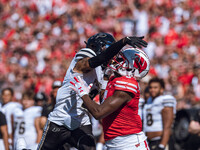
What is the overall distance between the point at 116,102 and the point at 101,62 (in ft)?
1.96

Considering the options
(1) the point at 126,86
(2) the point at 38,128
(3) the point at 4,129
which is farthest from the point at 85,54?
(2) the point at 38,128

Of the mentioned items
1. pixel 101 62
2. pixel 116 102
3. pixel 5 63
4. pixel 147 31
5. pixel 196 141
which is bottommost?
pixel 196 141

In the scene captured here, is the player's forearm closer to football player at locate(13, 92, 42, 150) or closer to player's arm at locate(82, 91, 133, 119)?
player's arm at locate(82, 91, 133, 119)

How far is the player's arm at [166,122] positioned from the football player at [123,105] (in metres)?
2.17

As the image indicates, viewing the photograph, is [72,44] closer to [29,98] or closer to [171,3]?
[171,3]

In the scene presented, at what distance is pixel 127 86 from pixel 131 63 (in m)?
0.25

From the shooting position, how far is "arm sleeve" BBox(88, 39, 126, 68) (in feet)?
12.9

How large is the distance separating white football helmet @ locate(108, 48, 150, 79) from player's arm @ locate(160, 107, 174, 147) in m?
2.33

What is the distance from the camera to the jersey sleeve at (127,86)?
11.9ft

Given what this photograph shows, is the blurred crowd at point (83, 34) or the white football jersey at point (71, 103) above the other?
the blurred crowd at point (83, 34)

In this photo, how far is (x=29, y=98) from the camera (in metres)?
7.82

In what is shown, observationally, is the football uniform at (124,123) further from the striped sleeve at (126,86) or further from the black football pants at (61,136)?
the black football pants at (61,136)

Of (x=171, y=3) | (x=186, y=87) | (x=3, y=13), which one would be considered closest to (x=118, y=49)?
(x=186, y=87)

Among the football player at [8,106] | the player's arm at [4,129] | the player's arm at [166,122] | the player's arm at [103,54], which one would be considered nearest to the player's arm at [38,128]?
the football player at [8,106]
